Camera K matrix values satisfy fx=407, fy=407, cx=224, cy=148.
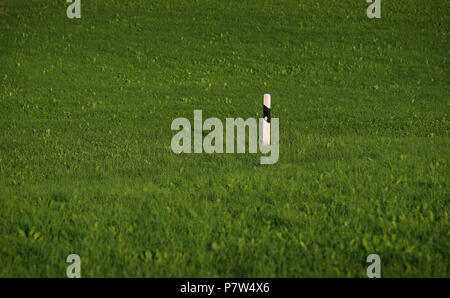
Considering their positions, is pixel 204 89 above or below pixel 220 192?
above

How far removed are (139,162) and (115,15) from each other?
2110 cm

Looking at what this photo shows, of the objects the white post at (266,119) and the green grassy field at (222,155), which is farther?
the white post at (266,119)

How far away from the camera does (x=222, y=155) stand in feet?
29.6

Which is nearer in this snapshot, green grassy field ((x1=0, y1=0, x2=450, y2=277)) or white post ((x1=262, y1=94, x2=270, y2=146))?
green grassy field ((x1=0, y1=0, x2=450, y2=277))

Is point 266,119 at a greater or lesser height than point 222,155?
greater

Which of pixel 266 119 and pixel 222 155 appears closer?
pixel 222 155

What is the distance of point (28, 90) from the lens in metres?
16.8

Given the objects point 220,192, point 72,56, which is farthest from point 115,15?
point 220,192

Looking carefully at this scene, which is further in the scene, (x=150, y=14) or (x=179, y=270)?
(x=150, y=14)

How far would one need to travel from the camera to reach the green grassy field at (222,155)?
15.3 ft

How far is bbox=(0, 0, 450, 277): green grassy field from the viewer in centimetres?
467
